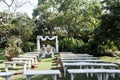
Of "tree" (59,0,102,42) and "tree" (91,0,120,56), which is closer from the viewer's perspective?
"tree" (91,0,120,56)

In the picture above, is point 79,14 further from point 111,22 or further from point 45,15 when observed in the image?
point 111,22

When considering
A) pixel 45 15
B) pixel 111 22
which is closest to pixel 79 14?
pixel 45 15

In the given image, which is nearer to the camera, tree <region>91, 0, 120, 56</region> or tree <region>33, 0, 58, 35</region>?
tree <region>91, 0, 120, 56</region>

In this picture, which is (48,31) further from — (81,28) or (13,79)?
(13,79)

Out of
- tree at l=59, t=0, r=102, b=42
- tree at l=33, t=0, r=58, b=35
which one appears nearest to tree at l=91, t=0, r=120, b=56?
tree at l=59, t=0, r=102, b=42

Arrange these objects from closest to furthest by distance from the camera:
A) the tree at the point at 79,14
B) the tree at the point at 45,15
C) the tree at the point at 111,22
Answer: the tree at the point at 111,22 < the tree at the point at 79,14 < the tree at the point at 45,15

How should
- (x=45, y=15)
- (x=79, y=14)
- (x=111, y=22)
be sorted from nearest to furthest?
1. (x=111, y=22)
2. (x=79, y=14)
3. (x=45, y=15)

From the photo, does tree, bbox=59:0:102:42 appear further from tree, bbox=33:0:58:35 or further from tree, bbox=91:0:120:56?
tree, bbox=91:0:120:56

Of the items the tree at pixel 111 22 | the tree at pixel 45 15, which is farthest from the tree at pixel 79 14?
the tree at pixel 111 22

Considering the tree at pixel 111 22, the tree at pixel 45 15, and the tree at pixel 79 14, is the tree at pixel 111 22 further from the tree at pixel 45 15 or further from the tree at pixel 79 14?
the tree at pixel 45 15

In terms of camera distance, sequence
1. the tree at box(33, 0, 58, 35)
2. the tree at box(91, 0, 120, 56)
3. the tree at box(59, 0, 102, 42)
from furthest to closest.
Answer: the tree at box(33, 0, 58, 35), the tree at box(59, 0, 102, 42), the tree at box(91, 0, 120, 56)

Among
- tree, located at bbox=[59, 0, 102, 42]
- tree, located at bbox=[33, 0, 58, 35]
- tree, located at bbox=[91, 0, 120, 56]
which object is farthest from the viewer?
tree, located at bbox=[33, 0, 58, 35]

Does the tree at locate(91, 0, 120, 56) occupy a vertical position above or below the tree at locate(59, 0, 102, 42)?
below

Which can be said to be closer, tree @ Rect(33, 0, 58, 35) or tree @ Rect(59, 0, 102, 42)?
tree @ Rect(59, 0, 102, 42)
